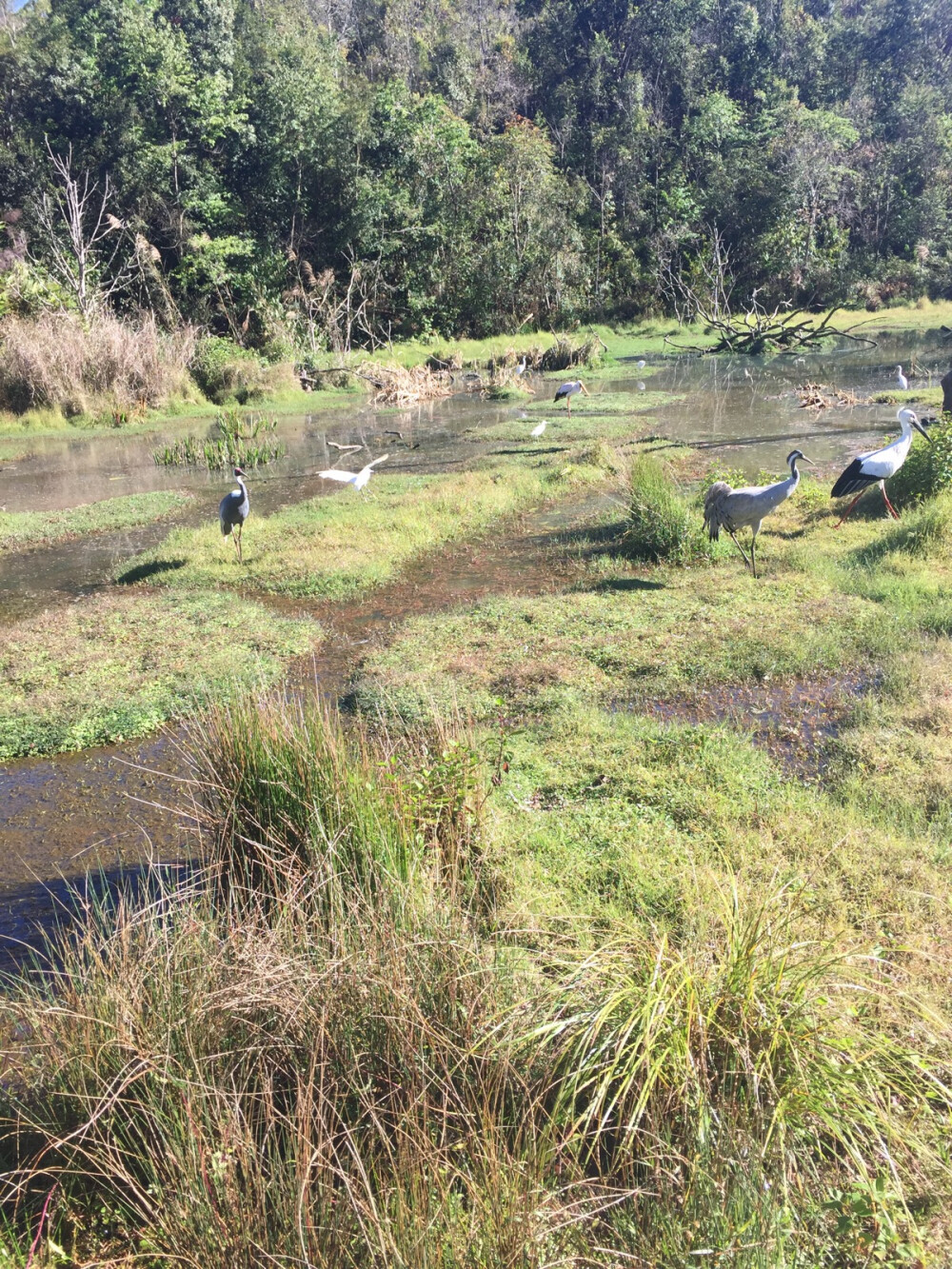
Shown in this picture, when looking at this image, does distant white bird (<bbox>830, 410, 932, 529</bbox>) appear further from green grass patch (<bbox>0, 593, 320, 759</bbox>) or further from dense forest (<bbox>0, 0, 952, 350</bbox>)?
dense forest (<bbox>0, 0, 952, 350</bbox>)

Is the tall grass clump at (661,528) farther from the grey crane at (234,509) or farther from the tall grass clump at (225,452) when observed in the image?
the tall grass clump at (225,452)

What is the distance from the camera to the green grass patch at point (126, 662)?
658cm

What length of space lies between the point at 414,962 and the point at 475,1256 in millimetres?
849

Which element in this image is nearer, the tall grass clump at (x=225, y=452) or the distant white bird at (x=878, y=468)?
the distant white bird at (x=878, y=468)

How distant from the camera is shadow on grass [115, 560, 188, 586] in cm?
1015

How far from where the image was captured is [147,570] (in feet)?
34.0

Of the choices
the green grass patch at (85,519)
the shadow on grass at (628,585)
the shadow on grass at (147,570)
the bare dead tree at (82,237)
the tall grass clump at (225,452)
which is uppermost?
the bare dead tree at (82,237)

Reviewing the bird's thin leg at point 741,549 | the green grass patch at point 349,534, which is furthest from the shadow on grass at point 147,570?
the bird's thin leg at point 741,549

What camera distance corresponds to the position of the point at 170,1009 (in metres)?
2.82

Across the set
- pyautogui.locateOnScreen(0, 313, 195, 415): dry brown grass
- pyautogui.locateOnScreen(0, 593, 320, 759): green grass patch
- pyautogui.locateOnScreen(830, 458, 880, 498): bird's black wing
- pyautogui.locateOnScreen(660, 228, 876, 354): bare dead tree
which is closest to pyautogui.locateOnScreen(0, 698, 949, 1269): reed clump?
pyautogui.locateOnScreen(0, 593, 320, 759): green grass patch

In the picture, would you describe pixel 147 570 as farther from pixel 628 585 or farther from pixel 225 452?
pixel 225 452

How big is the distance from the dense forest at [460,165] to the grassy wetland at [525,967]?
2165 cm

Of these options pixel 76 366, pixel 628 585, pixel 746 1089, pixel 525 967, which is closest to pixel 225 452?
pixel 76 366

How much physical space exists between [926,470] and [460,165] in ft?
94.8
